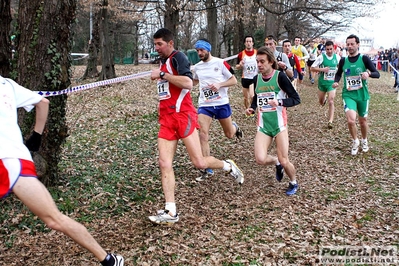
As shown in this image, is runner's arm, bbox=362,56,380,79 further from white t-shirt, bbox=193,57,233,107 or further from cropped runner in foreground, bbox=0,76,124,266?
cropped runner in foreground, bbox=0,76,124,266

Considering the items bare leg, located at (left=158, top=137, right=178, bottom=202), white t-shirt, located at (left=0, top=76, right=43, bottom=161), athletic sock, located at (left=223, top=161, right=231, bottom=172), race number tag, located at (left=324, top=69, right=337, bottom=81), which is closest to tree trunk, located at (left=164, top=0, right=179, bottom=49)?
race number tag, located at (left=324, top=69, right=337, bottom=81)

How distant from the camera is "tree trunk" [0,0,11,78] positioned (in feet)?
17.0

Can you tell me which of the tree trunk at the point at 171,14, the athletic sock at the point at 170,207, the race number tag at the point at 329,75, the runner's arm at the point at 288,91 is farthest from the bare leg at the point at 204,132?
the tree trunk at the point at 171,14

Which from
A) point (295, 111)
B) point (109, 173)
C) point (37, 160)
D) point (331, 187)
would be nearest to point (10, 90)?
point (37, 160)

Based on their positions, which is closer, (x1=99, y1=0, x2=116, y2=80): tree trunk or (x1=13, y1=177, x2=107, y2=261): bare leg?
(x1=13, y1=177, x2=107, y2=261): bare leg

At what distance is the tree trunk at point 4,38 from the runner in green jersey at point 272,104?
340 cm

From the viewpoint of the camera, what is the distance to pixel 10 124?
3066 millimetres

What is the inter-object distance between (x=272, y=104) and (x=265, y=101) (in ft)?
0.69

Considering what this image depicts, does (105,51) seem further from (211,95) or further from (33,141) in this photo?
(33,141)

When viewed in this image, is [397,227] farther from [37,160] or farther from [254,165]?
[37,160]

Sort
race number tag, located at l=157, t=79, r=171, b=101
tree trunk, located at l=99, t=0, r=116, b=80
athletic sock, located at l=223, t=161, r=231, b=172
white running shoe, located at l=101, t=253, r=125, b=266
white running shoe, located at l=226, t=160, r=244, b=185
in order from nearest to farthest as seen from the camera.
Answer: white running shoe, located at l=101, t=253, r=125, b=266 → race number tag, located at l=157, t=79, r=171, b=101 → athletic sock, located at l=223, t=161, r=231, b=172 → white running shoe, located at l=226, t=160, r=244, b=185 → tree trunk, located at l=99, t=0, r=116, b=80

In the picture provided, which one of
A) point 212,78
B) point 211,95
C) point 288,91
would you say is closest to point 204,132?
point 211,95

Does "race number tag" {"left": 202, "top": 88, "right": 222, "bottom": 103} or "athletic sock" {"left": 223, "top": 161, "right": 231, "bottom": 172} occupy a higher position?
"race number tag" {"left": 202, "top": 88, "right": 222, "bottom": 103}

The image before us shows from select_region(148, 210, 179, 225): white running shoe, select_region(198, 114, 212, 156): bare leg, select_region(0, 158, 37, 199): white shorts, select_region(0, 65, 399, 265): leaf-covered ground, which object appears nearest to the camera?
select_region(0, 158, 37, 199): white shorts
